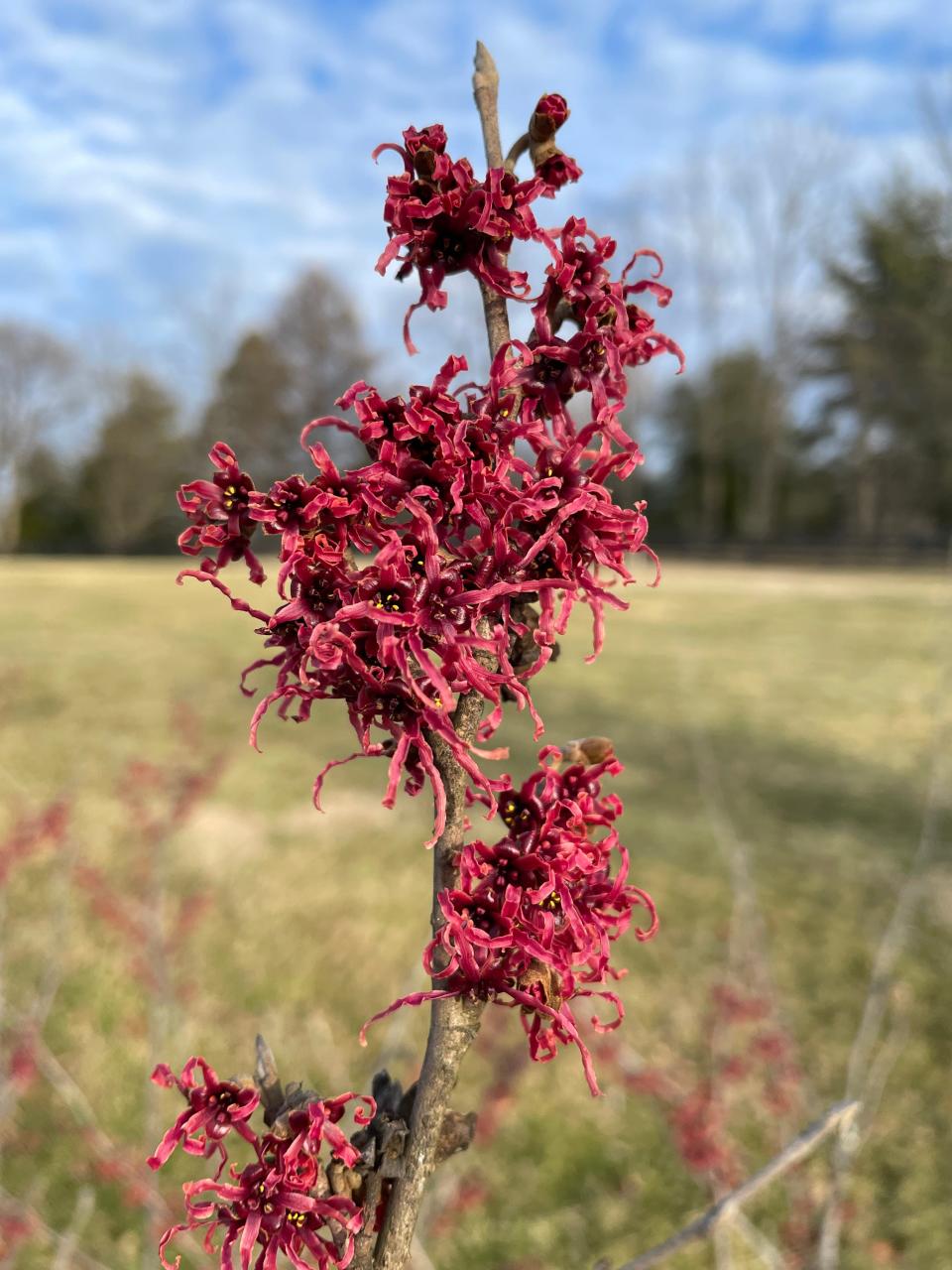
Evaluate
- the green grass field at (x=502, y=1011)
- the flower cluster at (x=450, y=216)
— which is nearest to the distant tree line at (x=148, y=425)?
the green grass field at (x=502, y=1011)

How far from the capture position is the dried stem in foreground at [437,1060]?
0.79 m

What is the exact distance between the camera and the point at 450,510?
755 mm

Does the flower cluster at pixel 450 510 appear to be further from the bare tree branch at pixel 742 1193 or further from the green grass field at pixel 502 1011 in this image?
the green grass field at pixel 502 1011

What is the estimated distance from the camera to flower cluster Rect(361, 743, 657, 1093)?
77 cm

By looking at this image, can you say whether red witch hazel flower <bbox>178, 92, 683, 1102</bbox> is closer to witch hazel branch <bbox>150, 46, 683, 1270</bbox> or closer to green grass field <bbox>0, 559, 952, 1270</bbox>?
witch hazel branch <bbox>150, 46, 683, 1270</bbox>

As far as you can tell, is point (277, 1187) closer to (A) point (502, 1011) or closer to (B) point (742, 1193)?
(B) point (742, 1193)

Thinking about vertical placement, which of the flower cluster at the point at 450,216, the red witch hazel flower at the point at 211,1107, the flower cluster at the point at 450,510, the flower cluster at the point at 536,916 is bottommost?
the red witch hazel flower at the point at 211,1107

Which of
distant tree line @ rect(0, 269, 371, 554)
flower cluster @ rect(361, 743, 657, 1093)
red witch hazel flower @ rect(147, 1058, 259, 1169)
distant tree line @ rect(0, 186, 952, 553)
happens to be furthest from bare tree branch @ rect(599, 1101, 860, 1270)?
distant tree line @ rect(0, 269, 371, 554)

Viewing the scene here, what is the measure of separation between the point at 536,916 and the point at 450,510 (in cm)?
36

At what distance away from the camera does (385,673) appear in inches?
29.3

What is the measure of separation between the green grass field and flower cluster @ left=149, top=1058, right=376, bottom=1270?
0.84 metres

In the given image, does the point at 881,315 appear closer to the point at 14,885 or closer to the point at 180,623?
the point at 180,623

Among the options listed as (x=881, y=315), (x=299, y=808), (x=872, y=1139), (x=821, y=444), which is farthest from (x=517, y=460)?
(x=821, y=444)

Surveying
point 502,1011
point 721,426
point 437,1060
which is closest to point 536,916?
point 437,1060
